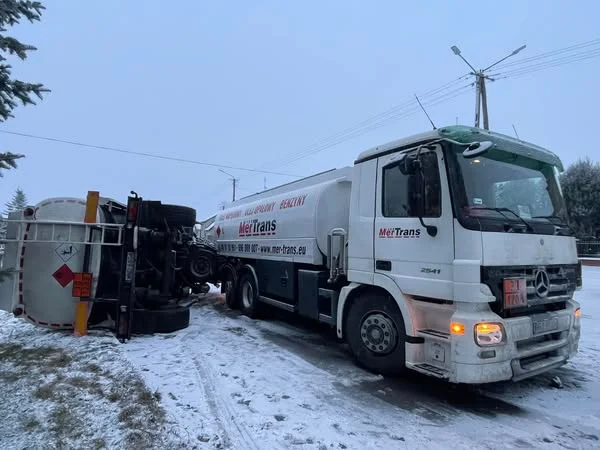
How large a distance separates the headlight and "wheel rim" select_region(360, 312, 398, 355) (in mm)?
1088

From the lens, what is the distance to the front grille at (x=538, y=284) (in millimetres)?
4023

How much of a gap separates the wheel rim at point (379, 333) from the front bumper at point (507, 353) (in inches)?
34.3

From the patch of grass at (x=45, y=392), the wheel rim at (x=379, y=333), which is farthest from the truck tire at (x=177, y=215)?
the wheel rim at (x=379, y=333)

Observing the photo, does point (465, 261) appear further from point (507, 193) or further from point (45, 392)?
point (45, 392)

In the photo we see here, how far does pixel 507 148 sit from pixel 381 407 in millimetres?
3219

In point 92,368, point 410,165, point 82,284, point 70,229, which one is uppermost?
point 410,165

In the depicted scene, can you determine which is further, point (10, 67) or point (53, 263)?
point (53, 263)

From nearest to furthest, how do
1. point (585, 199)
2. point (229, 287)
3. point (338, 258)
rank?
point (338, 258), point (229, 287), point (585, 199)

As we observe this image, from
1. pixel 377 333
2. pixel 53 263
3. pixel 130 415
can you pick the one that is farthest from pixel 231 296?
pixel 130 415

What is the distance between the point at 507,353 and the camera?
398cm

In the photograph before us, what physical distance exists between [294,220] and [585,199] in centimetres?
2568

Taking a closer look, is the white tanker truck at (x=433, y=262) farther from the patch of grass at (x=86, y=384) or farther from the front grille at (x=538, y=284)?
the patch of grass at (x=86, y=384)

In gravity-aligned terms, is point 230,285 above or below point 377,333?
above

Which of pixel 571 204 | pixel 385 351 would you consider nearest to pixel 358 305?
pixel 385 351
